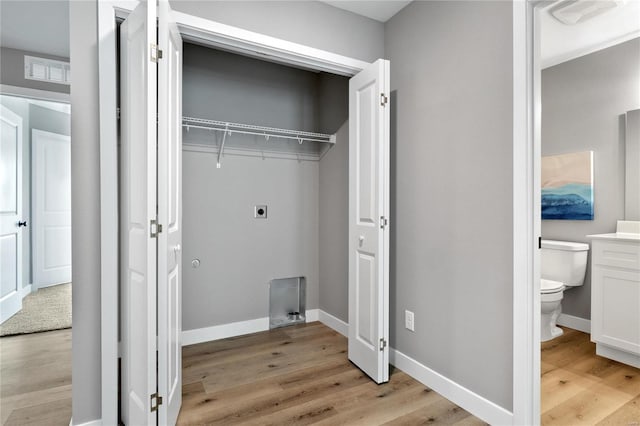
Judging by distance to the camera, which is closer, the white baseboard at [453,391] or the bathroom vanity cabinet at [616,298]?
the white baseboard at [453,391]

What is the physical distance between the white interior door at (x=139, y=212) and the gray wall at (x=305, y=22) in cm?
57

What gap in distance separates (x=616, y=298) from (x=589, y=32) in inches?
85.4

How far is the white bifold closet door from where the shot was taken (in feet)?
4.71

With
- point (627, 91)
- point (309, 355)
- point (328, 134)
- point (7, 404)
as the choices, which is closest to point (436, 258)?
point (309, 355)

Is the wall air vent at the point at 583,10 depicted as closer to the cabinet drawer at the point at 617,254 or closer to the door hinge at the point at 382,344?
the cabinet drawer at the point at 617,254

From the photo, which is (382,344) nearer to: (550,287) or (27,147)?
(550,287)

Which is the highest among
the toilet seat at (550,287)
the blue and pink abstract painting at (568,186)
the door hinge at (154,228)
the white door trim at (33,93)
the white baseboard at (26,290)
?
the white door trim at (33,93)

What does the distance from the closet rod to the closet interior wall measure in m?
0.07

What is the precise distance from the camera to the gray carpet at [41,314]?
312 centimetres

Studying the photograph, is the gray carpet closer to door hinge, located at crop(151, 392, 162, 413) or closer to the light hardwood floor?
the light hardwood floor

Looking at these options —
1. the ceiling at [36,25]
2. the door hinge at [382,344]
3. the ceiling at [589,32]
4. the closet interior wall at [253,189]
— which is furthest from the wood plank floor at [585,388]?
the ceiling at [36,25]

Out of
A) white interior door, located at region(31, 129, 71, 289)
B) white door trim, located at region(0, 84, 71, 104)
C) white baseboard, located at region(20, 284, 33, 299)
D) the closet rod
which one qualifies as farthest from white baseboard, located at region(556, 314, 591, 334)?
white interior door, located at region(31, 129, 71, 289)

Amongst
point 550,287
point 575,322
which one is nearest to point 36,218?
point 550,287

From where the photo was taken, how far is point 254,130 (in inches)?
122
